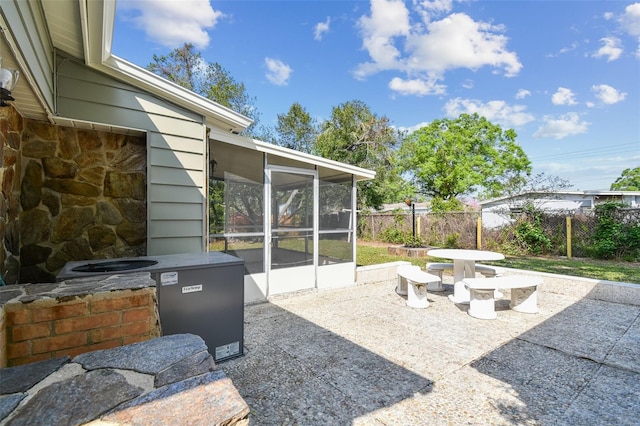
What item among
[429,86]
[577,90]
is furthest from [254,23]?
[577,90]

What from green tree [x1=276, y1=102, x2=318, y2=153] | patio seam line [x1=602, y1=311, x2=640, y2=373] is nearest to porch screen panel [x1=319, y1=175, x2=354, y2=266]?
patio seam line [x1=602, y1=311, x2=640, y2=373]

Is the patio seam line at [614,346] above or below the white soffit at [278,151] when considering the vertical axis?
below

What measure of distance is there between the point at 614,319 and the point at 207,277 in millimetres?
5132

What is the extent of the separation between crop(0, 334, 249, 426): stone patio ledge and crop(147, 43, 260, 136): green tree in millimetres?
13746

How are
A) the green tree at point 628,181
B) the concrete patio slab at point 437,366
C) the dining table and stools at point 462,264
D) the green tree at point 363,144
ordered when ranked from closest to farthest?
the concrete patio slab at point 437,366 < the dining table and stools at point 462,264 < the green tree at point 363,144 < the green tree at point 628,181

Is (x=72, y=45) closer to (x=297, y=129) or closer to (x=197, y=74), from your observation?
(x=197, y=74)

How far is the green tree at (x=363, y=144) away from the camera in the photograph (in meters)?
15.6

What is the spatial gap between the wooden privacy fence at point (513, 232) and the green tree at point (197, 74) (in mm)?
9768

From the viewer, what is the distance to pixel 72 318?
148 centimetres

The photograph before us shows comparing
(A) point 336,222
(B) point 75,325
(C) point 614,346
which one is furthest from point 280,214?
(C) point 614,346

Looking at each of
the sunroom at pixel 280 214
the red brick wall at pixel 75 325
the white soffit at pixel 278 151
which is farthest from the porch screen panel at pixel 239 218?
the red brick wall at pixel 75 325

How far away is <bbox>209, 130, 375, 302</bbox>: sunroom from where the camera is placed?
4.18m

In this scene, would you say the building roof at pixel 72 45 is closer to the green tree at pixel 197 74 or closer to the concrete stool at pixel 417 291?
the concrete stool at pixel 417 291

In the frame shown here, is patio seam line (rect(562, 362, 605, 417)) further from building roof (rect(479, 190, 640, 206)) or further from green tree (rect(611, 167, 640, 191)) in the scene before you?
green tree (rect(611, 167, 640, 191))
